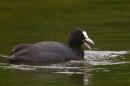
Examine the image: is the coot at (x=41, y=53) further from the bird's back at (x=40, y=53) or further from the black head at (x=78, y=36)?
the black head at (x=78, y=36)

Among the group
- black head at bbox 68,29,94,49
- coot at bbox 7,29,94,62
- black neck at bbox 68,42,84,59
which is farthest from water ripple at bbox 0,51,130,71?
black head at bbox 68,29,94,49

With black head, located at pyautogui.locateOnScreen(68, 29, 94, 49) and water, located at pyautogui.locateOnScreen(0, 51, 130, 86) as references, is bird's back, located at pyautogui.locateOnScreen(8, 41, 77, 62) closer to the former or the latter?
water, located at pyautogui.locateOnScreen(0, 51, 130, 86)

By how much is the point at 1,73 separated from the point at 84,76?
6.76 feet

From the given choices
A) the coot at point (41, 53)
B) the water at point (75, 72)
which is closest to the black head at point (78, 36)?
the coot at point (41, 53)

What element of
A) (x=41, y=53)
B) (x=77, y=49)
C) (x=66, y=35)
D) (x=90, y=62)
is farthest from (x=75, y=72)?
(x=66, y=35)

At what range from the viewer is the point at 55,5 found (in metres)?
30.6

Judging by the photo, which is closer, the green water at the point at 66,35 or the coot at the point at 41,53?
the green water at the point at 66,35

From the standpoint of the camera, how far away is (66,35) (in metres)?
21.3

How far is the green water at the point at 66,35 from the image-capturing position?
14008 mm

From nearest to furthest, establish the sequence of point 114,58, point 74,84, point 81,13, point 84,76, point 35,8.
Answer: point 74,84
point 84,76
point 114,58
point 81,13
point 35,8

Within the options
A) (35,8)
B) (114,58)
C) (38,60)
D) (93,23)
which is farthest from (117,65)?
(35,8)

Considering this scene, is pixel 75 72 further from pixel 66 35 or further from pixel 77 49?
pixel 66 35

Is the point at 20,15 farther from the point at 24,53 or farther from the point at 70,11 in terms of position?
the point at 24,53

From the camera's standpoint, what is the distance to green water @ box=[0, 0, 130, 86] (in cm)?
1401
